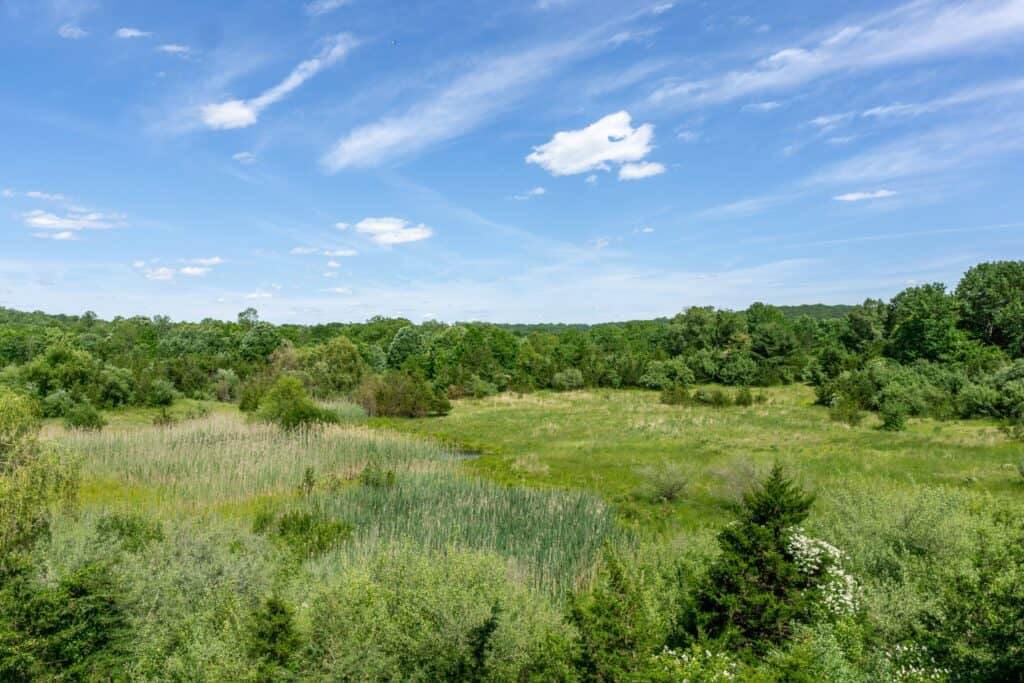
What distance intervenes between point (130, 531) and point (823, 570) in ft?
41.4

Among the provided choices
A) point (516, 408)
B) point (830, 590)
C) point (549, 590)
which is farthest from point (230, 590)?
point (516, 408)

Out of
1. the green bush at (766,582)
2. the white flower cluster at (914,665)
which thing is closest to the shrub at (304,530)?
the green bush at (766,582)

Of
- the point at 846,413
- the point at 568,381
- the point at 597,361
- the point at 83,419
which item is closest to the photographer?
the point at 83,419

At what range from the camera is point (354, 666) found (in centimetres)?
716

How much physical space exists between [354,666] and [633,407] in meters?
40.0

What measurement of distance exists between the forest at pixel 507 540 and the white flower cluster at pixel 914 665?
5 cm

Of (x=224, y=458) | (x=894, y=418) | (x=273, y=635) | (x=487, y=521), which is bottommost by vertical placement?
(x=487, y=521)

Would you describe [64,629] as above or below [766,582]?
below

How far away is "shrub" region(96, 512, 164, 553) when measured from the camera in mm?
10727

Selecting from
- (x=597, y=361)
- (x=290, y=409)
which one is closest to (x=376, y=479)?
(x=290, y=409)

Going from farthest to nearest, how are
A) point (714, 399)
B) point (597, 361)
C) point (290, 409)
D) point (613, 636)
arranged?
point (597, 361)
point (714, 399)
point (290, 409)
point (613, 636)

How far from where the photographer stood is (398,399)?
4259 centimetres

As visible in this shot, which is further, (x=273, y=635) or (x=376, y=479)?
(x=376, y=479)

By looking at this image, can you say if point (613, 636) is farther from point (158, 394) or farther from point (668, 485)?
point (158, 394)
